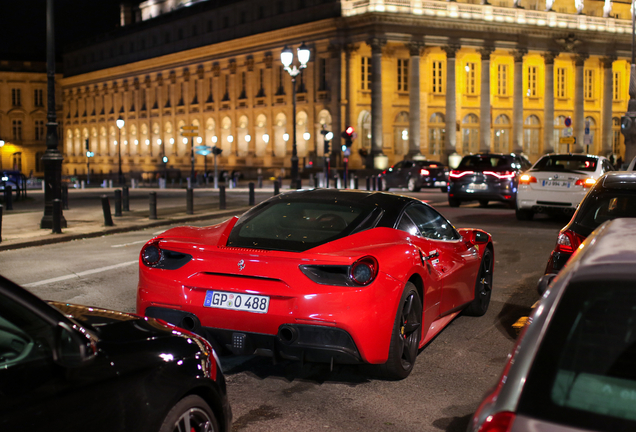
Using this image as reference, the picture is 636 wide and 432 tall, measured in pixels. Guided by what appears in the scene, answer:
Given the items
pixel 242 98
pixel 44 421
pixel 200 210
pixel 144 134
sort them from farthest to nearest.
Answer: pixel 144 134 < pixel 242 98 < pixel 200 210 < pixel 44 421

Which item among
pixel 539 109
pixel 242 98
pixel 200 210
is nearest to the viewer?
pixel 200 210

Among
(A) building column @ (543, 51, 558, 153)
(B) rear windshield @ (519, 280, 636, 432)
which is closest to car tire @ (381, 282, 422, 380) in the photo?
(B) rear windshield @ (519, 280, 636, 432)

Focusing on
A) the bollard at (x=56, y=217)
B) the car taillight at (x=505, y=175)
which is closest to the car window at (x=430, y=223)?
the bollard at (x=56, y=217)

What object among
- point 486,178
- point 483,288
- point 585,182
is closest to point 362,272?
point 483,288

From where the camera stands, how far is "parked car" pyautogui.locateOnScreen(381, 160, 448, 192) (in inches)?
1555

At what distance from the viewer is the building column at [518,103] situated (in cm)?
7419

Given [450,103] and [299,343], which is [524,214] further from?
[450,103]

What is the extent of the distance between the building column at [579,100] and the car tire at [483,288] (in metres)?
73.5

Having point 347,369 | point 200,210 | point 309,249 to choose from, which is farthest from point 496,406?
point 200,210

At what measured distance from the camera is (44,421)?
2740mm

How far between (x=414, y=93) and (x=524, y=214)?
50.9m

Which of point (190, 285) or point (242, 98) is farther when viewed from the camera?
point (242, 98)

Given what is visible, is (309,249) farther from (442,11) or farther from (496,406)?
(442,11)

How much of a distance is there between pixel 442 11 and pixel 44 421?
73055 millimetres
